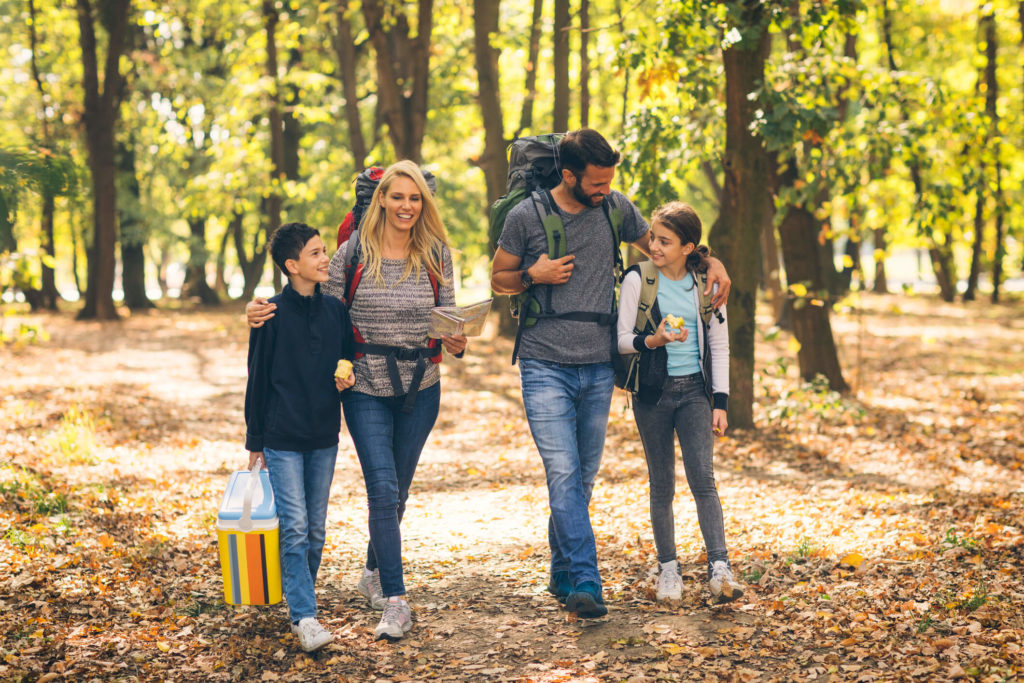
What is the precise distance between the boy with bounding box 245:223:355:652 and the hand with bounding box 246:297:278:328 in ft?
0.11

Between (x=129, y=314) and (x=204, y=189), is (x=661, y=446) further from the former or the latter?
(x=129, y=314)

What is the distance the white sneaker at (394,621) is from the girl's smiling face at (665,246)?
215 centimetres

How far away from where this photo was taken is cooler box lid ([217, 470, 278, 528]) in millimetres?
4246

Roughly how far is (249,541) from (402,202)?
1.75 m

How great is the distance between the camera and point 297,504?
4.45 m

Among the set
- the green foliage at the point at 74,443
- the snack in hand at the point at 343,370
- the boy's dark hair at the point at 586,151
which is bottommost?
the green foliage at the point at 74,443

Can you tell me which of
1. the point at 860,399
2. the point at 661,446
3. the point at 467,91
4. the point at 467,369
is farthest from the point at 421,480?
the point at 467,91

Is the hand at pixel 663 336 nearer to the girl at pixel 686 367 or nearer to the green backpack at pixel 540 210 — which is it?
Answer: the girl at pixel 686 367

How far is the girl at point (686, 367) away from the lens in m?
4.73

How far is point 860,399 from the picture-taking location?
39.9 ft

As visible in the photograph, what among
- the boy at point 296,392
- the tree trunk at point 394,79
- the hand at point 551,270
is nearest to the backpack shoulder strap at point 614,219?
the hand at point 551,270

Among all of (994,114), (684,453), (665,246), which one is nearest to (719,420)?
(684,453)

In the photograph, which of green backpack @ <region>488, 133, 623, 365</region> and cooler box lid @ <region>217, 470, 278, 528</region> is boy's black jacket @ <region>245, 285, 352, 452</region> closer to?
cooler box lid @ <region>217, 470, 278, 528</region>

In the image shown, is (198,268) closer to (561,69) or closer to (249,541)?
(561,69)
